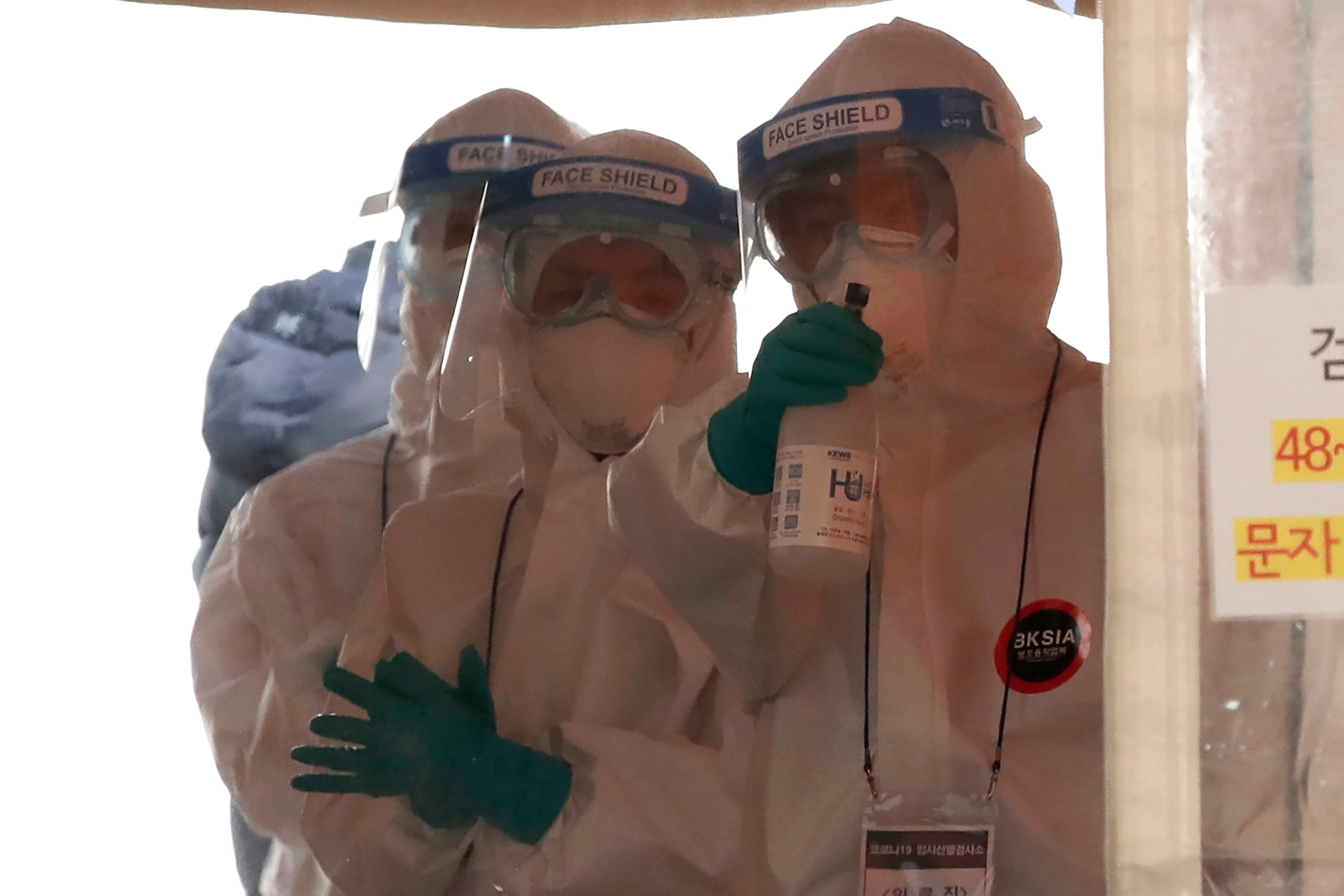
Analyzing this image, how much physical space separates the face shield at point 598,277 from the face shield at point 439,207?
0.53ft

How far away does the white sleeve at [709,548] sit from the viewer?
1.30m

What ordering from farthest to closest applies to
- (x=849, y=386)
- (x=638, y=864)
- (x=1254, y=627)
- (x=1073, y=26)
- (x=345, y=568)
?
1. (x=345, y=568)
2. (x=1073, y=26)
3. (x=638, y=864)
4. (x=849, y=386)
5. (x=1254, y=627)

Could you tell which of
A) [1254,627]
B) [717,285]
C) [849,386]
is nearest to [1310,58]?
[1254,627]

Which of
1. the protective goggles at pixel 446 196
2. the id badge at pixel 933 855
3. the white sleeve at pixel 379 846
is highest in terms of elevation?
the protective goggles at pixel 446 196

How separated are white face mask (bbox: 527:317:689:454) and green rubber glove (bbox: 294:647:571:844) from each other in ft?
1.08

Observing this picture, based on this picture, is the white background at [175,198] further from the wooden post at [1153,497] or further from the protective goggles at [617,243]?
the wooden post at [1153,497]

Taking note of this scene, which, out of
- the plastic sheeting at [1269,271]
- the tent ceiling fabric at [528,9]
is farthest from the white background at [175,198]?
the plastic sheeting at [1269,271]

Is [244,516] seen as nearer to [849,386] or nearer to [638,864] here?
[638,864]

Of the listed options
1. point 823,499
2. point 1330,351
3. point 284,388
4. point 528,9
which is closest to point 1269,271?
point 1330,351

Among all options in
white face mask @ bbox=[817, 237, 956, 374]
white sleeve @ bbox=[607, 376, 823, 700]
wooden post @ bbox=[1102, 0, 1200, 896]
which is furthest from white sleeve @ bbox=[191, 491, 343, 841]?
wooden post @ bbox=[1102, 0, 1200, 896]

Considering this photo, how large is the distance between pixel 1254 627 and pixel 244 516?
65.9 inches

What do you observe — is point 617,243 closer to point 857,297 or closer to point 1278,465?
point 857,297

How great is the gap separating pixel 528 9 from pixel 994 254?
40.4 inches

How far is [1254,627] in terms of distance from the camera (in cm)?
49
